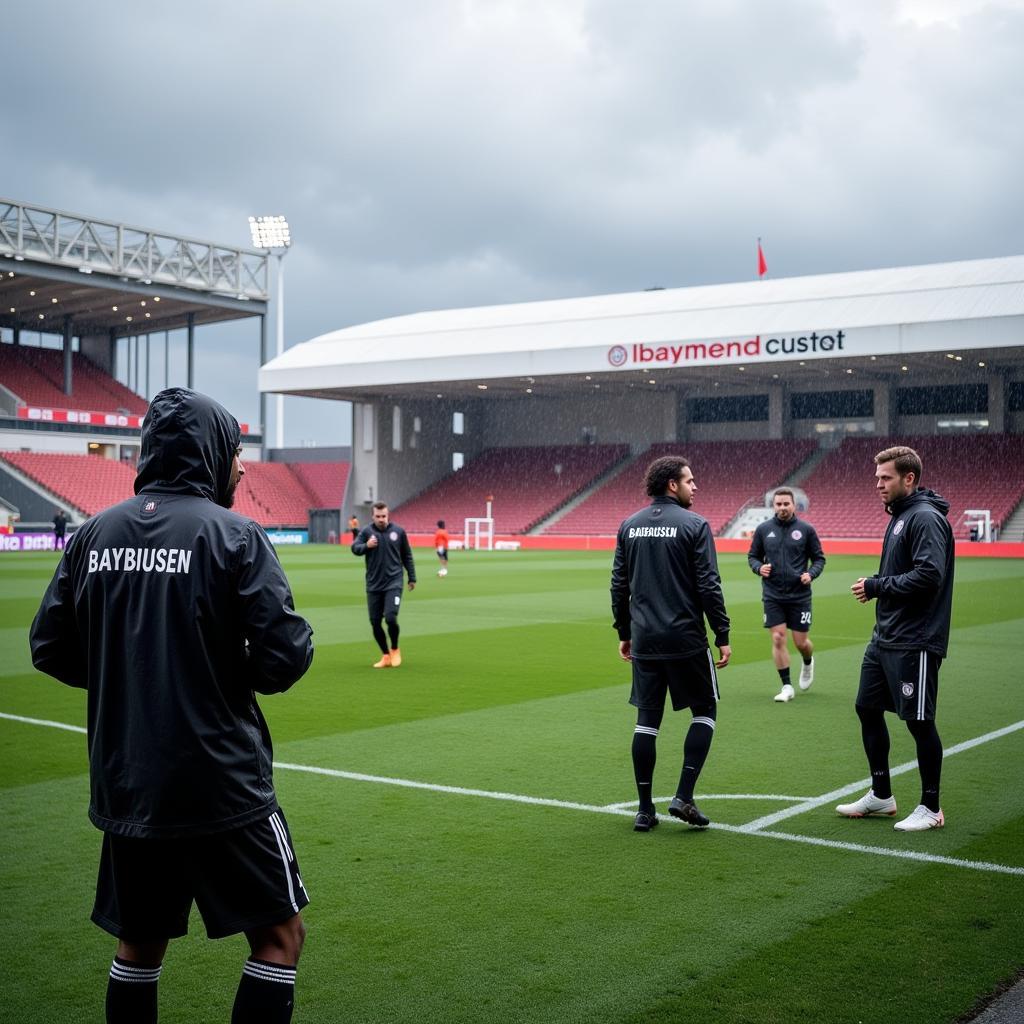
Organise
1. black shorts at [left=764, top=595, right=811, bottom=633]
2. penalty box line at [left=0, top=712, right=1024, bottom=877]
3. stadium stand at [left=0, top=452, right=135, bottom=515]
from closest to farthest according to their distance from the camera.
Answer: penalty box line at [left=0, top=712, right=1024, bottom=877] < black shorts at [left=764, top=595, right=811, bottom=633] < stadium stand at [left=0, top=452, right=135, bottom=515]

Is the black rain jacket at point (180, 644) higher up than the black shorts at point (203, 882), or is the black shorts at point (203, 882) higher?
the black rain jacket at point (180, 644)

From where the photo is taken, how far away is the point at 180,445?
3.24 meters

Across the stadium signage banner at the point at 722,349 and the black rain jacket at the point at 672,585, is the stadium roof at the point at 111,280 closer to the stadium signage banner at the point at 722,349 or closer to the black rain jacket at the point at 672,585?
the stadium signage banner at the point at 722,349

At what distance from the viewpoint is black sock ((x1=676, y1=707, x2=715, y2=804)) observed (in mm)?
6609

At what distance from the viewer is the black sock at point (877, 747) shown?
682 cm

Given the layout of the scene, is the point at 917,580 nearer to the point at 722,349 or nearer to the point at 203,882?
the point at 203,882

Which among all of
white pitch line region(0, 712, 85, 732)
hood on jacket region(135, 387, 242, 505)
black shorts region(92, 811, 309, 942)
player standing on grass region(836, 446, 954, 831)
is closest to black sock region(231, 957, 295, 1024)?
black shorts region(92, 811, 309, 942)

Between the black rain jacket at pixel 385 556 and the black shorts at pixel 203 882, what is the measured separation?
408 inches

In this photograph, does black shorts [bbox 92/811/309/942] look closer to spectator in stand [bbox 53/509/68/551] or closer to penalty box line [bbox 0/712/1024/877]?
penalty box line [bbox 0/712/1024/877]

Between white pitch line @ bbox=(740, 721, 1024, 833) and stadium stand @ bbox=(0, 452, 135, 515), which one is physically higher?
stadium stand @ bbox=(0, 452, 135, 515)

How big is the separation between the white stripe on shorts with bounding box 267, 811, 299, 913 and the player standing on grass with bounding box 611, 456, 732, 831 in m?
3.53

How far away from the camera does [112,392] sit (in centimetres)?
6562

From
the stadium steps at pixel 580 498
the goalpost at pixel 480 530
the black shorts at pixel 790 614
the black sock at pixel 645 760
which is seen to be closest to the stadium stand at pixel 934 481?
the stadium steps at pixel 580 498

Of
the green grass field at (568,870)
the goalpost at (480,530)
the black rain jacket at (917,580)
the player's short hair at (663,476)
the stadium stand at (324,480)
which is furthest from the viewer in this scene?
the stadium stand at (324,480)
